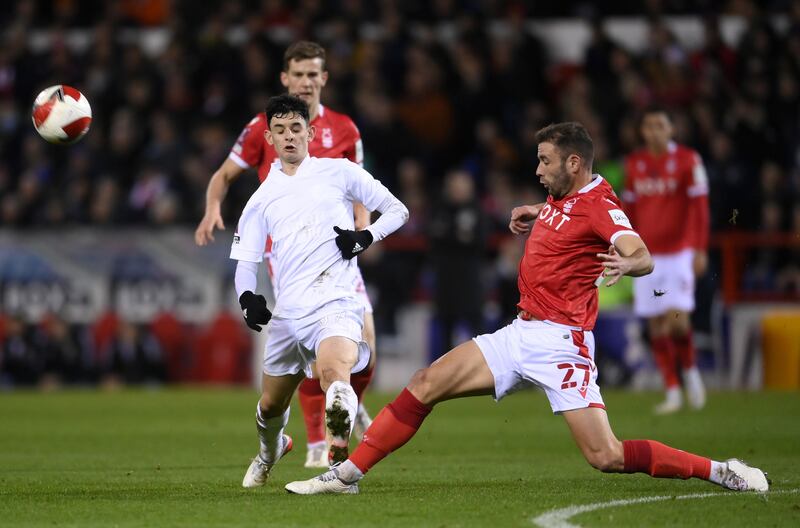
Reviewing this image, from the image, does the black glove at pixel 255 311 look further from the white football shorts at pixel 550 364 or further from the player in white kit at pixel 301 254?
the white football shorts at pixel 550 364

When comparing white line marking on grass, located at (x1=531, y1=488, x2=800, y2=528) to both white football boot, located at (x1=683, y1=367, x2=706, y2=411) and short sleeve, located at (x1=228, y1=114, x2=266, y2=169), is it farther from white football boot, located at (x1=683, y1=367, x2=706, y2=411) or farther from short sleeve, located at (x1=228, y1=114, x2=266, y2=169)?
white football boot, located at (x1=683, y1=367, x2=706, y2=411)

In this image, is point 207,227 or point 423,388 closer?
point 423,388

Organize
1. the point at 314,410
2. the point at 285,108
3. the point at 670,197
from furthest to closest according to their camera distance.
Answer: the point at 670,197, the point at 314,410, the point at 285,108

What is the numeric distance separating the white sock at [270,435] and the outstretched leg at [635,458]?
1683 millimetres

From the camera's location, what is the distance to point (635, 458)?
6.61 m

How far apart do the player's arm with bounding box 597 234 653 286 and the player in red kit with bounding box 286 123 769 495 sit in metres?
0.19

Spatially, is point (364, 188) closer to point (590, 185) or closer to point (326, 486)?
point (590, 185)

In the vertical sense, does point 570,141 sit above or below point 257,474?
above

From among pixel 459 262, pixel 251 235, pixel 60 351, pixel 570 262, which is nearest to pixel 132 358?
pixel 60 351

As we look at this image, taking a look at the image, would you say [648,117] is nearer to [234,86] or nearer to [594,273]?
[594,273]

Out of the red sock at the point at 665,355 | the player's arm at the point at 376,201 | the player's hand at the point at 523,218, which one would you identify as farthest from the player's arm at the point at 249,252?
the red sock at the point at 665,355

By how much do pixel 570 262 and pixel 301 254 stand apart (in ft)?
4.80

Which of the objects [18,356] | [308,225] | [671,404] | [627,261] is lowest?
[18,356]

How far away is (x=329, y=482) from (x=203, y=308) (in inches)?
436
